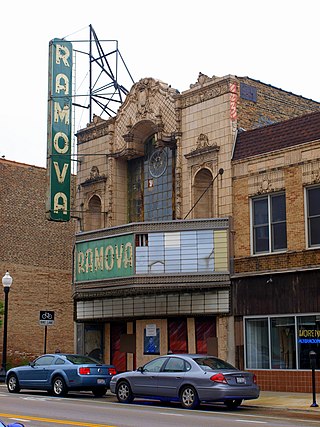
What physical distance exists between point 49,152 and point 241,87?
8.09m

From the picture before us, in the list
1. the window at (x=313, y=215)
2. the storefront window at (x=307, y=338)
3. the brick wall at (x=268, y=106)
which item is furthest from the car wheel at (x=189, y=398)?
the brick wall at (x=268, y=106)

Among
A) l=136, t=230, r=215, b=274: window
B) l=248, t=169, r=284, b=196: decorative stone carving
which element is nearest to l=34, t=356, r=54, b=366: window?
l=136, t=230, r=215, b=274: window

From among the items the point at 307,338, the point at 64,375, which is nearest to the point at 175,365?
the point at 64,375

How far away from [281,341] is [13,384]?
8.81 meters

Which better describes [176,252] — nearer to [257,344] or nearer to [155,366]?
[257,344]

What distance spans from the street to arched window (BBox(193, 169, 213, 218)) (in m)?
8.70

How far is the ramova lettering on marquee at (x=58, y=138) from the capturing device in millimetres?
31078

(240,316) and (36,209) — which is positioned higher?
(36,209)

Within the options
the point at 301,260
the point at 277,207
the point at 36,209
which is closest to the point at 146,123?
the point at 277,207

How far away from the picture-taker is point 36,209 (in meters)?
45.2

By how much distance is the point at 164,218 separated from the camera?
A: 31.1 meters

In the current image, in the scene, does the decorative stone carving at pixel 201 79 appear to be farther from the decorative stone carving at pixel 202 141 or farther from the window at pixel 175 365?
the window at pixel 175 365

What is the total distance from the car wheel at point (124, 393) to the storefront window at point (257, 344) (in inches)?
248

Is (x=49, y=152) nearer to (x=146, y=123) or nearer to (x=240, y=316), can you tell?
(x=146, y=123)
